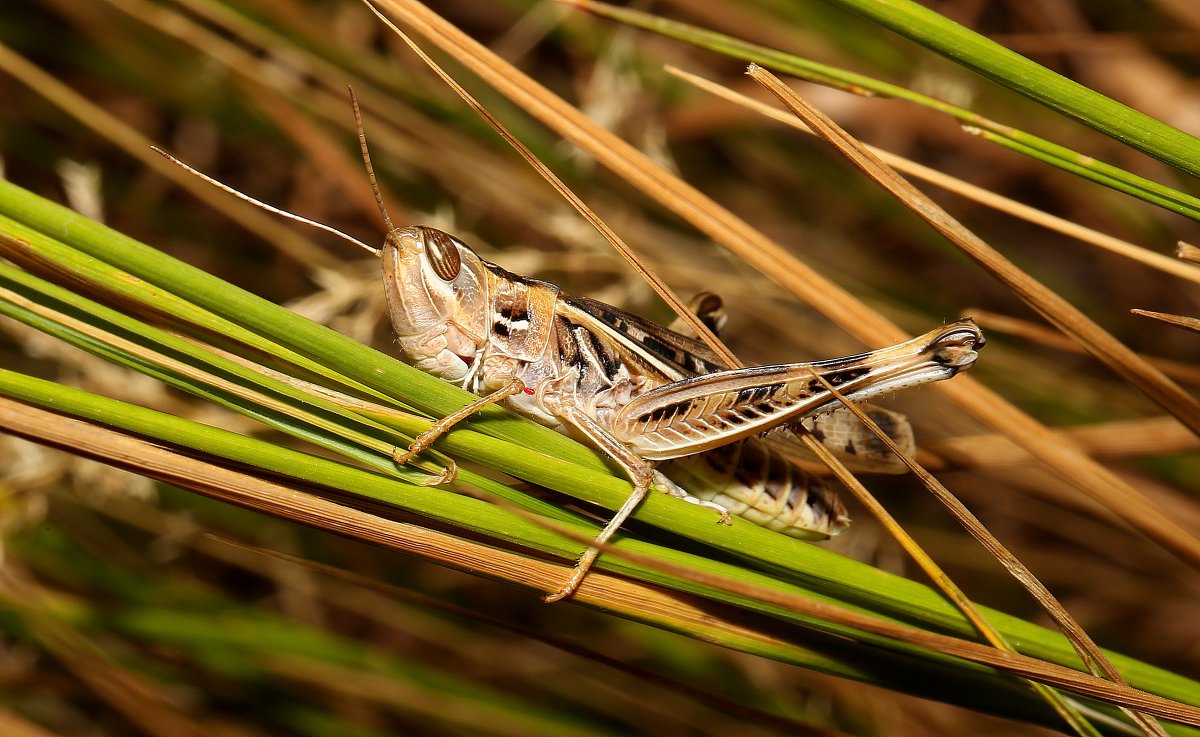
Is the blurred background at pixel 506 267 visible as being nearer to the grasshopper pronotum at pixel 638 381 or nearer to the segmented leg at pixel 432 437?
the grasshopper pronotum at pixel 638 381

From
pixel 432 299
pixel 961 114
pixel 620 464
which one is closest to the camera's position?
pixel 961 114

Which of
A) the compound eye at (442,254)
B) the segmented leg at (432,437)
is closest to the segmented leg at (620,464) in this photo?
the segmented leg at (432,437)

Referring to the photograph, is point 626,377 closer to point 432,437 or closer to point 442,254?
point 442,254

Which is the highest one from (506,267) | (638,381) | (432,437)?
(506,267)

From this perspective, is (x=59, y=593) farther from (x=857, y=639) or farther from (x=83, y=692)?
(x=857, y=639)

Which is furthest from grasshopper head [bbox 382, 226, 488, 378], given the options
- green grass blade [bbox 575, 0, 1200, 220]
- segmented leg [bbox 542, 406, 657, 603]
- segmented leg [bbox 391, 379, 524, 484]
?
green grass blade [bbox 575, 0, 1200, 220]

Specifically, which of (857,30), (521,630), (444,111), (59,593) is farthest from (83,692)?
(857,30)

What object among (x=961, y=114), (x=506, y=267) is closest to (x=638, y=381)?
(x=506, y=267)
